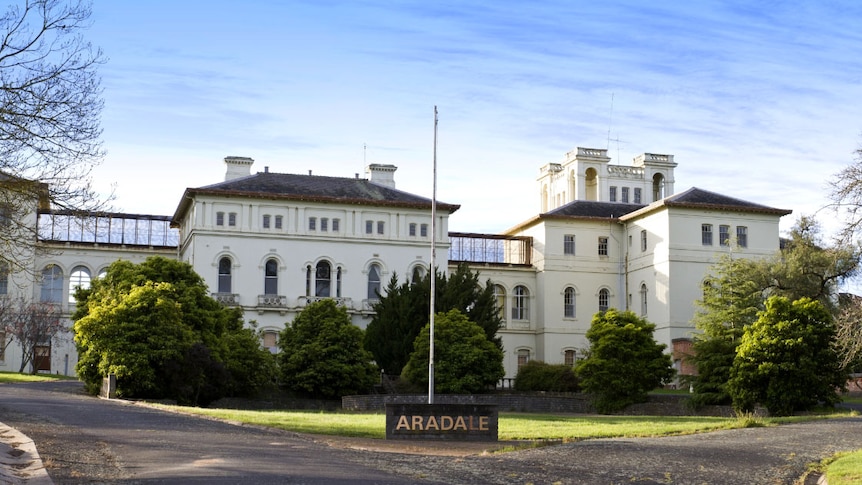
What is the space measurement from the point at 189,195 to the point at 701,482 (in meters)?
54.3

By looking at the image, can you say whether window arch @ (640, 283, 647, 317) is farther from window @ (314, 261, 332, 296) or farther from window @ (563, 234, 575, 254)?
window @ (314, 261, 332, 296)

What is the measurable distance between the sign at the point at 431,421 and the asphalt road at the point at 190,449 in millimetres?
2005

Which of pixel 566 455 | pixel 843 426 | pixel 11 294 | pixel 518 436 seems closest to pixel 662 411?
pixel 843 426

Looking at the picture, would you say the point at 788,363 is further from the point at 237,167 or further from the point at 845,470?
the point at 237,167

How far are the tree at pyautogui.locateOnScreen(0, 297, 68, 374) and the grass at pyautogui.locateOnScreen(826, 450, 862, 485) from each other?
51750 mm

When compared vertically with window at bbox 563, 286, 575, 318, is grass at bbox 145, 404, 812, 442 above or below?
below

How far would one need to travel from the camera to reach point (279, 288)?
69312 mm

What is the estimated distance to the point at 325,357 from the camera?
50.5m

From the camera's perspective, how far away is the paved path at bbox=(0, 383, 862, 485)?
17.1 metres

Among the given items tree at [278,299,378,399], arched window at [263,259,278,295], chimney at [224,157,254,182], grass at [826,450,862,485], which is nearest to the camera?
grass at [826,450,862,485]

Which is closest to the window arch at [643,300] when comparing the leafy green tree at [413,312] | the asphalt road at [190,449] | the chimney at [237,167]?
the leafy green tree at [413,312]

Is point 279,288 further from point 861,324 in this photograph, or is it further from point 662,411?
point 861,324

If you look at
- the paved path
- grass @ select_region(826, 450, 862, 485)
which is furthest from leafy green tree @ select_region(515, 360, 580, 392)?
grass @ select_region(826, 450, 862, 485)

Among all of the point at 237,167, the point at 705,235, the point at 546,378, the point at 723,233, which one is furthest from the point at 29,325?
the point at 723,233
